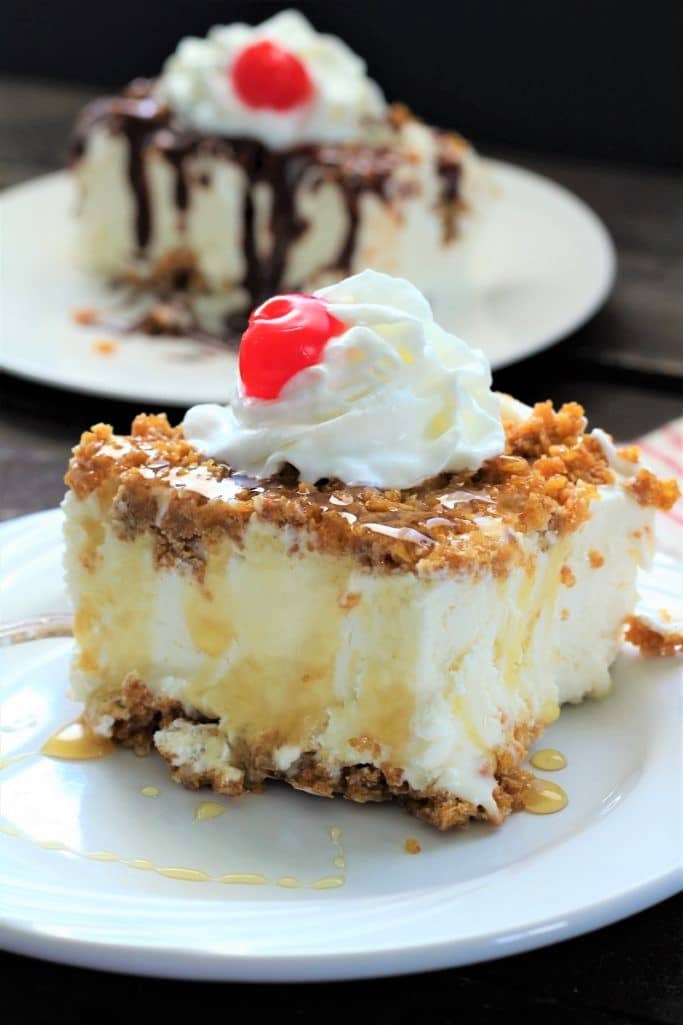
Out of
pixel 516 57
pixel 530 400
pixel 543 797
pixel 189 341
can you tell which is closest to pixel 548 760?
pixel 543 797

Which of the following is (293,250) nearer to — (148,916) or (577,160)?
(577,160)

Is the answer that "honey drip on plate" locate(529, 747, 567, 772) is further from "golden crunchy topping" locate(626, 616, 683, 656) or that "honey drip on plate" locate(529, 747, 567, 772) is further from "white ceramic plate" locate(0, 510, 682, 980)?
"golden crunchy topping" locate(626, 616, 683, 656)

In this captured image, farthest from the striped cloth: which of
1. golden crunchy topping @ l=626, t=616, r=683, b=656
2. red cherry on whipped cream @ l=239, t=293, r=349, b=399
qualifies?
red cherry on whipped cream @ l=239, t=293, r=349, b=399

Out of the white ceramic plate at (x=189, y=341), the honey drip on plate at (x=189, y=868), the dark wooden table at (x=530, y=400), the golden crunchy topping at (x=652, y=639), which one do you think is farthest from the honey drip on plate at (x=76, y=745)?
the white ceramic plate at (x=189, y=341)

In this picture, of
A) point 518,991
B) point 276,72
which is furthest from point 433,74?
point 518,991

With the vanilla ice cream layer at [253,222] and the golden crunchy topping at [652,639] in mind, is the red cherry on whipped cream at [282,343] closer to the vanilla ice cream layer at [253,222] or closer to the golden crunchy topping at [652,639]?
the golden crunchy topping at [652,639]

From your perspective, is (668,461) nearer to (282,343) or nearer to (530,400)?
(530,400)
